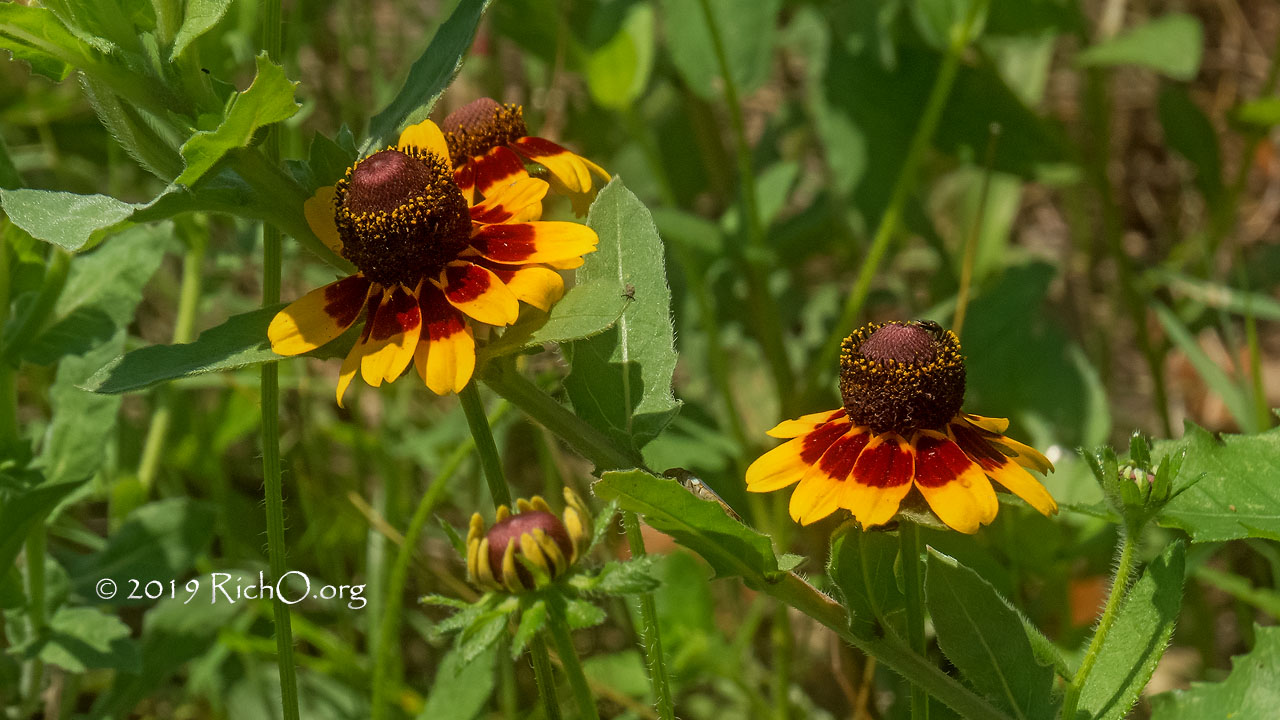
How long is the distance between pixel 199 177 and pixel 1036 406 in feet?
6.32

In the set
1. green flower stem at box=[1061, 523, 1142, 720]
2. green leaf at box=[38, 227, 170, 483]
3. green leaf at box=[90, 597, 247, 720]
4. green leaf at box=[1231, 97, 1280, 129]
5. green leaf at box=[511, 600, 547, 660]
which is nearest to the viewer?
green leaf at box=[511, 600, 547, 660]

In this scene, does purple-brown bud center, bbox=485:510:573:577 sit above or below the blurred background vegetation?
below

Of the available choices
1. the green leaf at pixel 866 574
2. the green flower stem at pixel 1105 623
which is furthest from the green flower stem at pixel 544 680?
the green flower stem at pixel 1105 623

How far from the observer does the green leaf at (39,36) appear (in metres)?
1.11

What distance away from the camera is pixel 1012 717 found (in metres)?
1.26

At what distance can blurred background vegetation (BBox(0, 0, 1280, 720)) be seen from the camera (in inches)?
80.5

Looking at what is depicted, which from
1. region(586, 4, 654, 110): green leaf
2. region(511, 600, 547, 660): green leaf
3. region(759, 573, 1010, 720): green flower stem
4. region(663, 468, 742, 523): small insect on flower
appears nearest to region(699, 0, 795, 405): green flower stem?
region(586, 4, 654, 110): green leaf

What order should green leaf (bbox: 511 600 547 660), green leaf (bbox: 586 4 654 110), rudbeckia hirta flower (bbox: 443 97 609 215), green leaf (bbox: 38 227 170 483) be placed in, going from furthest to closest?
green leaf (bbox: 586 4 654 110) → green leaf (bbox: 38 227 170 483) → rudbeckia hirta flower (bbox: 443 97 609 215) → green leaf (bbox: 511 600 547 660)

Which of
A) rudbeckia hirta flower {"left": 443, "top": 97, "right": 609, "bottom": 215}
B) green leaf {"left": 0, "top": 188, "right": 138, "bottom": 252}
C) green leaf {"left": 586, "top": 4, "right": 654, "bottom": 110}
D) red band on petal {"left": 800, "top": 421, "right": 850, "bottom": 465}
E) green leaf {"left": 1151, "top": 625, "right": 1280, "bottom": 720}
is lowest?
green leaf {"left": 1151, "top": 625, "right": 1280, "bottom": 720}

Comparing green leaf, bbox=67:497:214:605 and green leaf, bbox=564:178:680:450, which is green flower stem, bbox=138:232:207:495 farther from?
green leaf, bbox=564:178:680:450

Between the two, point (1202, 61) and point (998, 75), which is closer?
point (998, 75)

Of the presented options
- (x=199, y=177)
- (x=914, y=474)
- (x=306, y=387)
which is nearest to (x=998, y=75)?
(x=306, y=387)

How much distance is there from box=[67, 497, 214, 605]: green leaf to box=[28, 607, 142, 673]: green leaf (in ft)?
0.46

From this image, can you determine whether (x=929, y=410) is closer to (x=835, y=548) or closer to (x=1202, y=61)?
(x=835, y=548)
